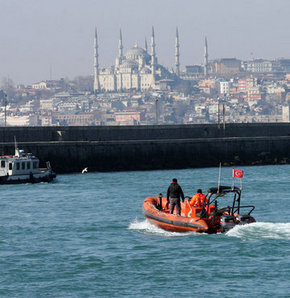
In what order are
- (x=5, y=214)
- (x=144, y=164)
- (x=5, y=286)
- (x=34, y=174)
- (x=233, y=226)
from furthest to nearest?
(x=144, y=164) → (x=34, y=174) → (x=5, y=214) → (x=233, y=226) → (x=5, y=286)

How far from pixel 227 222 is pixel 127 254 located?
114 inches

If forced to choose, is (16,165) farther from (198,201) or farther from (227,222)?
(227,222)

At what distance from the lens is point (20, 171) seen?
43.7 metres

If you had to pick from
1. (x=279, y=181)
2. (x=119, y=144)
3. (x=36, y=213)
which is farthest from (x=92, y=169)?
(x=36, y=213)

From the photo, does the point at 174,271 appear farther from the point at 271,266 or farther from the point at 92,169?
the point at 92,169

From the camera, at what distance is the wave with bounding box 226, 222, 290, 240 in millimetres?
23984

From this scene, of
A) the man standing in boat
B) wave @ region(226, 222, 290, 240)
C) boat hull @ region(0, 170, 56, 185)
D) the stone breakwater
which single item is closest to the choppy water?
wave @ region(226, 222, 290, 240)

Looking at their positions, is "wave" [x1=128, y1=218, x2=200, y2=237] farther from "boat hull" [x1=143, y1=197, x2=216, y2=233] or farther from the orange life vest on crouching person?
the orange life vest on crouching person

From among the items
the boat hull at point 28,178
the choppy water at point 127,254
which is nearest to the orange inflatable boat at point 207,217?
the choppy water at point 127,254

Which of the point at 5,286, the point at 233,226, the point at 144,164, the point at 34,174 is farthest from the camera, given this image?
the point at 144,164

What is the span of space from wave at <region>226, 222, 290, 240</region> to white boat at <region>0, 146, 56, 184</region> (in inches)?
820

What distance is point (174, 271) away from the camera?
21.0 m

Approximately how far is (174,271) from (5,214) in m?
11.8

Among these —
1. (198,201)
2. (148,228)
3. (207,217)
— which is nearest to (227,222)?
(207,217)
